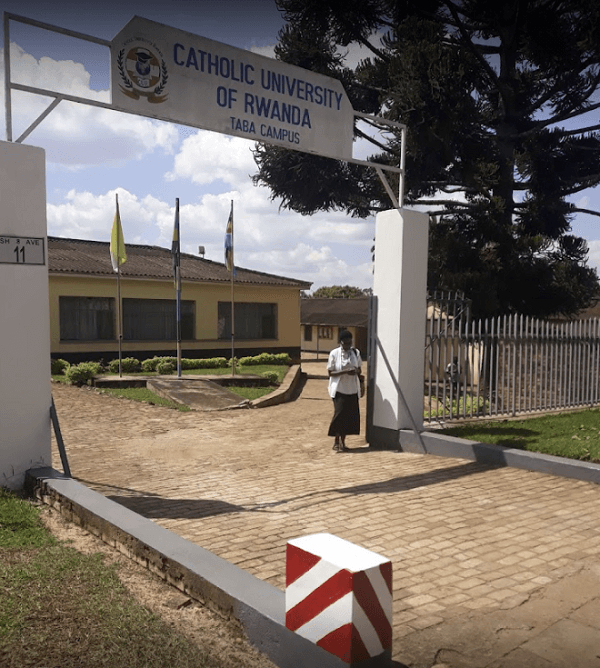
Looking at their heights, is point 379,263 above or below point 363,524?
above

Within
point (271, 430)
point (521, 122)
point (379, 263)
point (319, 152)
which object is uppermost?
point (521, 122)

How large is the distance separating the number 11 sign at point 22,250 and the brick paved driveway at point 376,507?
8.68 ft

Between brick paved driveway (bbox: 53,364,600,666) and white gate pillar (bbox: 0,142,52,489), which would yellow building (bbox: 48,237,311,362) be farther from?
white gate pillar (bbox: 0,142,52,489)

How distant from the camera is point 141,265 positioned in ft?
86.3

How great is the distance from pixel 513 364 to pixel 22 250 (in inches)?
340

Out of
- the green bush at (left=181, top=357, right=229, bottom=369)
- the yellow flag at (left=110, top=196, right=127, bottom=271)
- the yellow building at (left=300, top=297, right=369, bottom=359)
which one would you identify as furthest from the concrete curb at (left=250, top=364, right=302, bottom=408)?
the yellow building at (left=300, top=297, right=369, bottom=359)

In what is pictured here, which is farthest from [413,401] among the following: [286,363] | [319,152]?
A: [286,363]

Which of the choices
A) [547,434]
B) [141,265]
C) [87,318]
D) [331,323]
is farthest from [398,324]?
[331,323]

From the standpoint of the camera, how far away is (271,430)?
11.8 m

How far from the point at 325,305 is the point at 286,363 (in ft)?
86.0

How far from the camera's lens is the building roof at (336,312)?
4600cm

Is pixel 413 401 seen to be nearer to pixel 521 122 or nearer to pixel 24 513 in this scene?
pixel 24 513

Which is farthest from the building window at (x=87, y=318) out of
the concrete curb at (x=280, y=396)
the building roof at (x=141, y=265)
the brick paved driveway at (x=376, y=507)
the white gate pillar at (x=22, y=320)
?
the white gate pillar at (x=22, y=320)

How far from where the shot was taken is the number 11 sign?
21.4ft
